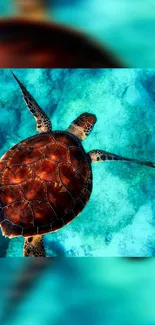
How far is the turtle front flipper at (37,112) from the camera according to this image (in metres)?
2.49

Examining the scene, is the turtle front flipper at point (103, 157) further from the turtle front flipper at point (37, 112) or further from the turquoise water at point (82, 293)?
the turquoise water at point (82, 293)

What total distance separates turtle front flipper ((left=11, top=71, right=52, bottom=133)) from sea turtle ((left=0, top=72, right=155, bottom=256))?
0.11 metres

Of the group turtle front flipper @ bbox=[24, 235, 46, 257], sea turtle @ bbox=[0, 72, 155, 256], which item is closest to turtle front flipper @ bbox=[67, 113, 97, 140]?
sea turtle @ bbox=[0, 72, 155, 256]

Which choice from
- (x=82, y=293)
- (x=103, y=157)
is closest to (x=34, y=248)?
(x=82, y=293)

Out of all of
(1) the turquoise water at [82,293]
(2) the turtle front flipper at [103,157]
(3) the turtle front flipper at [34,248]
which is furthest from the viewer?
(2) the turtle front flipper at [103,157]

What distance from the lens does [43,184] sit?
83.9 inches

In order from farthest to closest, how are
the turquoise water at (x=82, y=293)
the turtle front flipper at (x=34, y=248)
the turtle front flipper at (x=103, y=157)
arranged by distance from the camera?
the turtle front flipper at (x=103, y=157) < the turtle front flipper at (x=34, y=248) < the turquoise water at (x=82, y=293)

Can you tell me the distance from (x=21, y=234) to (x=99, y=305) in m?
0.60

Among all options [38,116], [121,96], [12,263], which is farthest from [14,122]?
[12,263]

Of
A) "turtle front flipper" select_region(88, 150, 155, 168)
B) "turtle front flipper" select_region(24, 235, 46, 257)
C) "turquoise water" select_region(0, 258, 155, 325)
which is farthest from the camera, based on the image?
"turtle front flipper" select_region(88, 150, 155, 168)

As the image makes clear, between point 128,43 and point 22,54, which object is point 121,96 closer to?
point 128,43

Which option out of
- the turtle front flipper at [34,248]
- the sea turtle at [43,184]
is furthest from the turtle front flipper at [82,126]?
the turtle front flipper at [34,248]

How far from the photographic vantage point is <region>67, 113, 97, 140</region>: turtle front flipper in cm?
250

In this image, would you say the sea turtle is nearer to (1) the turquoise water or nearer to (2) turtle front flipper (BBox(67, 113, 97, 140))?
(2) turtle front flipper (BBox(67, 113, 97, 140))
